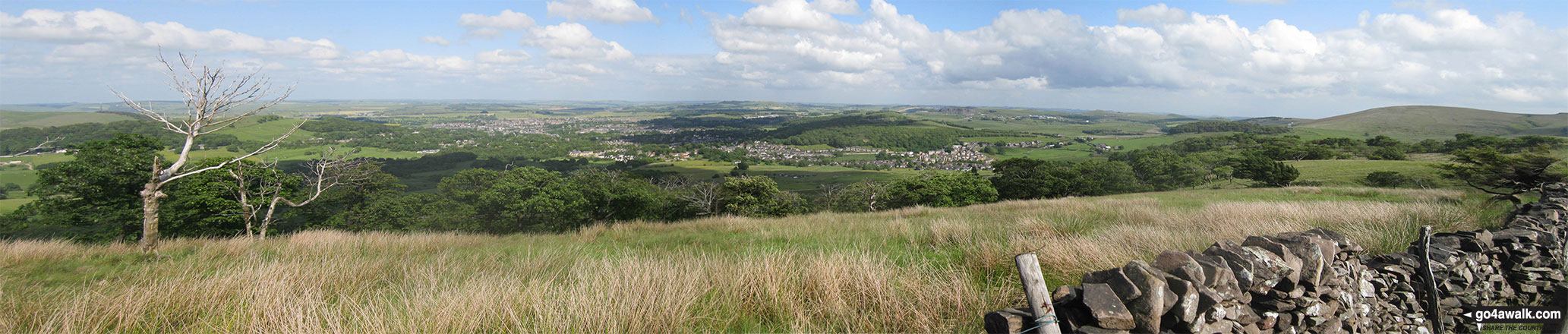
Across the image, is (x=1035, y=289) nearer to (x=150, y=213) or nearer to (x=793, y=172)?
(x=150, y=213)

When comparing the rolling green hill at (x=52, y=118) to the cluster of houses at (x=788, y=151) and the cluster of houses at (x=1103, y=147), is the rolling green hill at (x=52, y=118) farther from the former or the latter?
the cluster of houses at (x=1103, y=147)

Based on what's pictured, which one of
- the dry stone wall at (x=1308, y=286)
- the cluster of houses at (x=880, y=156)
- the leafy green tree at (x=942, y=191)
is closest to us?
the dry stone wall at (x=1308, y=286)

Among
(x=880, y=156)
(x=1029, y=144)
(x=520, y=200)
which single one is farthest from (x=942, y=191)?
(x=1029, y=144)

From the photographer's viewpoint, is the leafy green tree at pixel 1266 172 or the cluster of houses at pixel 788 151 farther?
the cluster of houses at pixel 788 151

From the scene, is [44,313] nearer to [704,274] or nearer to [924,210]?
[704,274]

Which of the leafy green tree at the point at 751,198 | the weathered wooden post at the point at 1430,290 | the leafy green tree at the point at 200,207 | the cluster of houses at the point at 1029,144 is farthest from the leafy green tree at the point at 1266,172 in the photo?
the leafy green tree at the point at 200,207

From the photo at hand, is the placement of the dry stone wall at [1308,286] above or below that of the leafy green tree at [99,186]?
above

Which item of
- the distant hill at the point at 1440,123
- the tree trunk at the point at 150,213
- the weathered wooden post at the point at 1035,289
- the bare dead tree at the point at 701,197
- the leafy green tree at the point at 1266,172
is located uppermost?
the distant hill at the point at 1440,123

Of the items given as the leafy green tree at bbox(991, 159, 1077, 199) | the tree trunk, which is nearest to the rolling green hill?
the tree trunk
